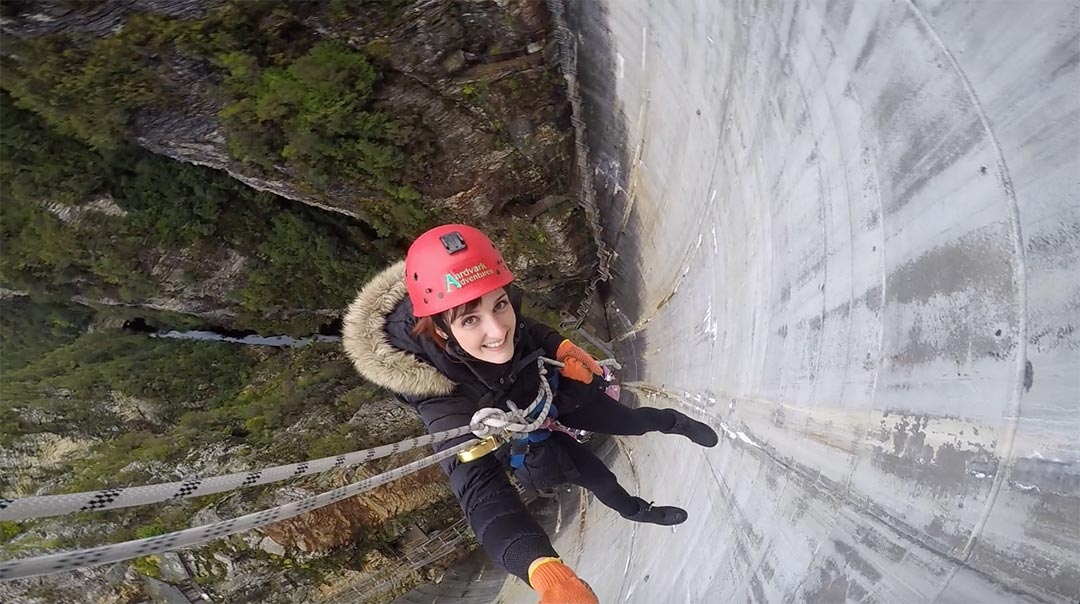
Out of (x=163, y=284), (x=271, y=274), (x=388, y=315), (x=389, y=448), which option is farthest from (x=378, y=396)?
(x=389, y=448)

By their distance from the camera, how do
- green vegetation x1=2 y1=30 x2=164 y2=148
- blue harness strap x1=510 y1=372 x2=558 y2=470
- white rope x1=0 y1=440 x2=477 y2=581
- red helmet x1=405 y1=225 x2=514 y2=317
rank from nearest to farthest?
white rope x1=0 y1=440 x2=477 y2=581, red helmet x1=405 y1=225 x2=514 y2=317, blue harness strap x1=510 y1=372 x2=558 y2=470, green vegetation x1=2 y1=30 x2=164 y2=148

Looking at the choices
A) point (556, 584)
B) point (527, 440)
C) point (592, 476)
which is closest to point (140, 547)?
point (556, 584)

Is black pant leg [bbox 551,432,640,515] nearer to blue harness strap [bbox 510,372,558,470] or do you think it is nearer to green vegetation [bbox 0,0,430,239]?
blue harness strap [bbox 510,372,558,470]

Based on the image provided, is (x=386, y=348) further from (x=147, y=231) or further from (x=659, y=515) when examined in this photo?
(x=147, y=231)

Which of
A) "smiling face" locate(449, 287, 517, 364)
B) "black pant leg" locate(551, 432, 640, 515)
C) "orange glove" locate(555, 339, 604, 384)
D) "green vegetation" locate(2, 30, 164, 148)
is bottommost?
"green vegetation" locate(2, 30, 164, 148)

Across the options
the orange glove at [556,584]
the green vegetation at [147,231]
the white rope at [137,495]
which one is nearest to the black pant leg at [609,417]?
the orange glove at [556,584]

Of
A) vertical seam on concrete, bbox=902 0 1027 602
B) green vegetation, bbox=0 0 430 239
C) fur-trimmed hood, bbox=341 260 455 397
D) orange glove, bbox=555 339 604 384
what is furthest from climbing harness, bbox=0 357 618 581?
green vegetation, bbox=0 0 430 239
